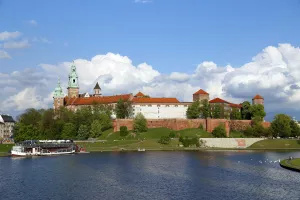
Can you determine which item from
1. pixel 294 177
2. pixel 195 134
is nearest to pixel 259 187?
pixel 294 177

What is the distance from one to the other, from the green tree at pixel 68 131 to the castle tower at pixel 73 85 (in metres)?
36.6

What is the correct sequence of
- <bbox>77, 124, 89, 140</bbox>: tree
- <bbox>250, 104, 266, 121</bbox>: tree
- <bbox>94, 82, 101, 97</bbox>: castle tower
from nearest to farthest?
<bbox>77, 124, 89, 140</bbox>: tree
<bbox>250, 104, 266, 121</bbox>: tree
<bbox>94, 82, 101, 97</bbox>: castle tower

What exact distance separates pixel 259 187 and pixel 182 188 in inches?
237

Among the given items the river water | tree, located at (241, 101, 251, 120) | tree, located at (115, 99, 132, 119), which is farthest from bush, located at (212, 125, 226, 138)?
the river water

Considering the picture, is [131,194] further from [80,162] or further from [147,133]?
[147,133]

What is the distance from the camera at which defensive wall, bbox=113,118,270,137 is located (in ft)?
304

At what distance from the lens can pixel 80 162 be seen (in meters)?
53.4

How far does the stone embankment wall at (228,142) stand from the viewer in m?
82.9

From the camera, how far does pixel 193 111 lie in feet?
325

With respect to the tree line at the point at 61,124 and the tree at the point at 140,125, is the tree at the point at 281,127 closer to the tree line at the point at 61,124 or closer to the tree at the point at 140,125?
the tree at the point at 140,125

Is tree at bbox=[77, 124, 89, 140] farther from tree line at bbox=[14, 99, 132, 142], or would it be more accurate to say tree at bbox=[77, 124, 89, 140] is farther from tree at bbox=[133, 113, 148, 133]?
tree at bbox=[133, 113, 148, 133]

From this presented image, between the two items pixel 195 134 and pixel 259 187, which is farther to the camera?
pixel 195 134

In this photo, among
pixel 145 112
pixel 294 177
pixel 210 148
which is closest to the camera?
pixel 294 177

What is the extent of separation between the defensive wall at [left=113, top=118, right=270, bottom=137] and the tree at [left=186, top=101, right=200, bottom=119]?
4.20 meters
